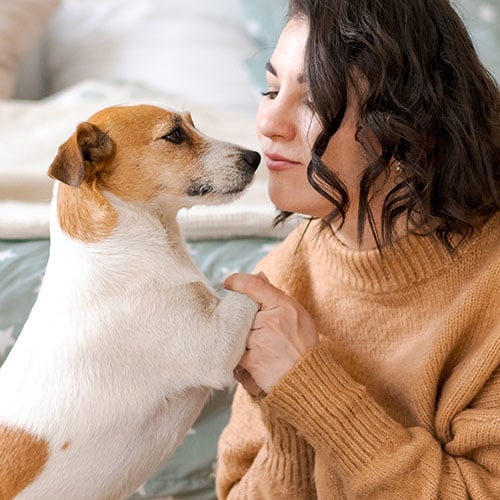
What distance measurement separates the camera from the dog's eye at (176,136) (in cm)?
105

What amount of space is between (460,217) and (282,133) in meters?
0.24

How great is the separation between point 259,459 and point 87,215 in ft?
1.42

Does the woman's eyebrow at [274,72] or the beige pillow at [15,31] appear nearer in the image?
the woman's eyebrow at [274,72]

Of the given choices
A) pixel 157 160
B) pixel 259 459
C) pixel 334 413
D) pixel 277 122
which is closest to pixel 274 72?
pixel 277 122

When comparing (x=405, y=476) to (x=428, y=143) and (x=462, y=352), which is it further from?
(x=428, y=143)

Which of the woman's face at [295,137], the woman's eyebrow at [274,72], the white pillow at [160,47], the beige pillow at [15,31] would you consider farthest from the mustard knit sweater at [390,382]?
the beige pillow at [15,31]

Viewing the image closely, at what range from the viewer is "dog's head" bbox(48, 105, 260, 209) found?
1.01 metres

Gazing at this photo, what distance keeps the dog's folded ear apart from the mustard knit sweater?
0.33m

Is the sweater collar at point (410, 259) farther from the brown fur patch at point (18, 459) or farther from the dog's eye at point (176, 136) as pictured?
the brown fur patch at point (18, 459)

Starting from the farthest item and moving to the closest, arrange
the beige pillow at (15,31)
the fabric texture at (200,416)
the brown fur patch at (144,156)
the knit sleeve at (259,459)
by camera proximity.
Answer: the beige pillow at (15,31)
the fabric texture at (200,416)
the knit sleeve at (259,459)
the brown fur patch at (144,156)

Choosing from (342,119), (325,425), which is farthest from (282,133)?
(325,425)

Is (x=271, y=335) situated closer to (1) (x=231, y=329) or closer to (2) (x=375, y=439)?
(1) (x=231, y=329)

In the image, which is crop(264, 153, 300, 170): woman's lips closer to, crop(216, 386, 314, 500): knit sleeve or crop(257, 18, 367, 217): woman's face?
crop(257, 18, 367, 217): woman's face

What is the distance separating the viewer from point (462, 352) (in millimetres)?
1096
